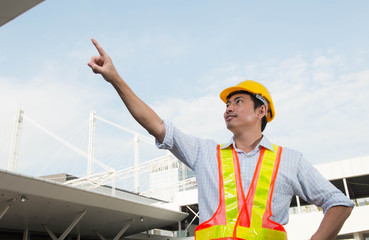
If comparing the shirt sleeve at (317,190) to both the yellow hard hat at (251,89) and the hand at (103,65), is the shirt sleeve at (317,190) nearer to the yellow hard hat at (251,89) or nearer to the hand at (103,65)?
the yellow hard hat at (251,89)

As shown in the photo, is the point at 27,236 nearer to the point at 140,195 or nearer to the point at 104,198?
the point at 104,198

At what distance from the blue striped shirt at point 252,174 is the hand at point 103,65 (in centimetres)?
36

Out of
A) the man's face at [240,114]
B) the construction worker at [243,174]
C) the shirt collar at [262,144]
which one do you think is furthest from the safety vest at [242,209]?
the man's face at [240,114]

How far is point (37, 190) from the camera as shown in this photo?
15.2 metres

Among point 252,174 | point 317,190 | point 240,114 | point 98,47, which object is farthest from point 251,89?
point 98,47

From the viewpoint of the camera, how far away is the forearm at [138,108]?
192cm

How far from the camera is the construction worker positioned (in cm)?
192

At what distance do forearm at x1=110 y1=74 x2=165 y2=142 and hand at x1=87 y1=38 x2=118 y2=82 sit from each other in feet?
0.08

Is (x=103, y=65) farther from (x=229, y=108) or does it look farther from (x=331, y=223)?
(x=331, y=223)

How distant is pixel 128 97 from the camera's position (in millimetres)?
1928

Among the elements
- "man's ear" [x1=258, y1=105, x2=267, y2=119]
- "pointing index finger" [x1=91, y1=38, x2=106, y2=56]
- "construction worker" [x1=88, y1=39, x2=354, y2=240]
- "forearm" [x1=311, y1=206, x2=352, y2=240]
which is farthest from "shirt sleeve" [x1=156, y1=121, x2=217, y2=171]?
"forearm" [x1=311, y1=206, x2=352, y2=240]

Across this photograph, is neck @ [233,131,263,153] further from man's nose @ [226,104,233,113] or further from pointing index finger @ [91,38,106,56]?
pointing index finger @ [91,38,106,56]

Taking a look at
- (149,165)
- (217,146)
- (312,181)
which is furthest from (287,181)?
(149,165)

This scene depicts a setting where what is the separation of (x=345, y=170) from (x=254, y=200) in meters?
23.1
